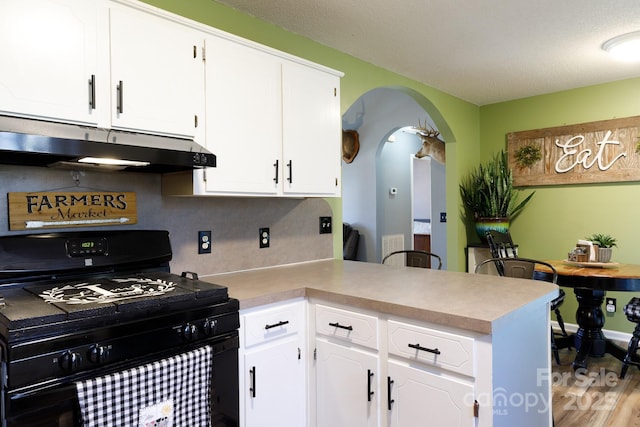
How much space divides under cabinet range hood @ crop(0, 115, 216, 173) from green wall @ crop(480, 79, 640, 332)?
372 centimetres

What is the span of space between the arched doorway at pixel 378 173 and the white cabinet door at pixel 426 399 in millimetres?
3893

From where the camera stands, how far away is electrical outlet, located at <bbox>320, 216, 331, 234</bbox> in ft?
9.43

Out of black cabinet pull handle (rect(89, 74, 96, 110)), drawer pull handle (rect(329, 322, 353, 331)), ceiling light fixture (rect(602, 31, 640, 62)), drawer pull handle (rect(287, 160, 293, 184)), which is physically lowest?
drawer pull handle (rect(329, 322, 353, 331))

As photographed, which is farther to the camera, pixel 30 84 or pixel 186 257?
pixel 186 257

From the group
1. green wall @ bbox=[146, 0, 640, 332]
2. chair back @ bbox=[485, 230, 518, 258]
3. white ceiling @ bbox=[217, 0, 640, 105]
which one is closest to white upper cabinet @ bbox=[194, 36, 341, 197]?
white ceiling @ bbox=[217, 0, 640, 105]

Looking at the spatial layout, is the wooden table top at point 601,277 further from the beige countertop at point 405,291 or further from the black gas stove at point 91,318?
the black gas stove at point 91,318

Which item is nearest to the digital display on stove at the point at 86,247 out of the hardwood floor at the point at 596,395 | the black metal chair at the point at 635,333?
the hardwood floor at the point at 596,395

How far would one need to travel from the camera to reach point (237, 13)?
242 cm

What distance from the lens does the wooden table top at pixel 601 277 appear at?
2.74 meters

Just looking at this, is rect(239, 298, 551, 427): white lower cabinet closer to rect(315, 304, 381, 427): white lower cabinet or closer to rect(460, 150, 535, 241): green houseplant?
rect(315, 304, 381, 427): white lower cabinet

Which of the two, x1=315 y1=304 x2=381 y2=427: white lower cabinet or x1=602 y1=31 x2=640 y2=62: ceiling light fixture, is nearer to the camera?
x1=315 y1=304 x2=381 y2=427: white lower cabinet

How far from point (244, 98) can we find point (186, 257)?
0.85 meters

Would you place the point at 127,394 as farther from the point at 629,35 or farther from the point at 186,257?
the point at 629,35

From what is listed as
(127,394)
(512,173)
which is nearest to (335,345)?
(127,394)
